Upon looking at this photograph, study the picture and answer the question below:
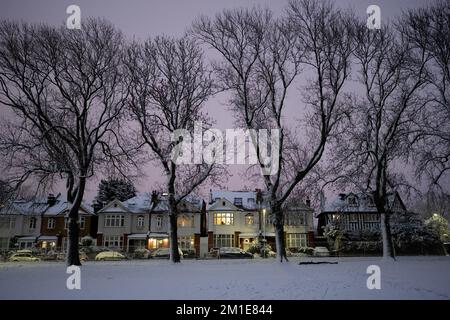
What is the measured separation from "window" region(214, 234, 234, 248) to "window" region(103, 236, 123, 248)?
15.1m

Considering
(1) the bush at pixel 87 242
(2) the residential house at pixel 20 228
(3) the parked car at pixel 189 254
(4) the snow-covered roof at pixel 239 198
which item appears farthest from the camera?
(4) the snow-covered roof at pixel 239 198

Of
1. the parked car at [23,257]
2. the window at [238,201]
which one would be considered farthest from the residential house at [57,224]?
the window at [238,201]

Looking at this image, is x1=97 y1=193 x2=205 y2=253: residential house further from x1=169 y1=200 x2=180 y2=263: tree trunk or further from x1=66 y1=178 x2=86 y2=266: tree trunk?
x1=66 y1=178 x2=86 y2=266: tree trunk

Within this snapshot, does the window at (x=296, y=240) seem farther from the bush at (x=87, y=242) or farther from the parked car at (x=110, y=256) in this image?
the bush at (x=87, y=242)

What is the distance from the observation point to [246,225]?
60.5 m

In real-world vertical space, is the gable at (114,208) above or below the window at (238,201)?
below

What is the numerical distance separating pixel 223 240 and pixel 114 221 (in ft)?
58.0

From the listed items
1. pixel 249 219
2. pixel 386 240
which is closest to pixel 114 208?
pixel 249 219

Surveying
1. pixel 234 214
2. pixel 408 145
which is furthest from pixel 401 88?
pixel 234 214

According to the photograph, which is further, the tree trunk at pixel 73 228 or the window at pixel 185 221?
the window at pixel 185 221

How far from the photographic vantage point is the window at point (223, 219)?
60.3m

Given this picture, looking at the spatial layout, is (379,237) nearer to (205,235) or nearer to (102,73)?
(205,235)
